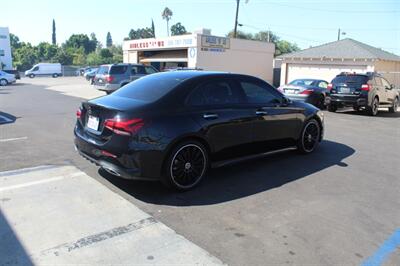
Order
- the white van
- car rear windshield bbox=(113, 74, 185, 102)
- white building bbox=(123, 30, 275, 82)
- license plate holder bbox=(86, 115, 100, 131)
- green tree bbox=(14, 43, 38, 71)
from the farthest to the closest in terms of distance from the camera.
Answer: green tree bbox=(14, 43, 38, 71) < the white van < white building bbox=(123, 30, 275, 82) < car rear windshield bbox=(113, 74, 185, 102) < license plate holder bbox=(86, 115, 100, 131)

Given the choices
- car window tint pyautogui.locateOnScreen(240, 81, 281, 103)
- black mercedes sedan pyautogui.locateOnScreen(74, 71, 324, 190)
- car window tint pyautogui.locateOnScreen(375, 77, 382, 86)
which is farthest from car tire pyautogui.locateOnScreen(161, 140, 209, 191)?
car window tint pyautogui.locateOnScreen(375, 77, 382, 86)

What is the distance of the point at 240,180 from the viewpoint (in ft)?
18.7

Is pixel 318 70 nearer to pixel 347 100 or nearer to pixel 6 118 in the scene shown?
pixel 347 100

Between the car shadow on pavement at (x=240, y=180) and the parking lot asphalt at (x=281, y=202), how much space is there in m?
0.01

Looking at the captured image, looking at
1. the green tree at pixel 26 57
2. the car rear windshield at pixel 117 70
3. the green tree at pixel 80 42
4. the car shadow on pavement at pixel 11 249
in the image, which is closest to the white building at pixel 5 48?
the green tree at pixel 26 57

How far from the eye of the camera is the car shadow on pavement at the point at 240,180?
4949 millimetres

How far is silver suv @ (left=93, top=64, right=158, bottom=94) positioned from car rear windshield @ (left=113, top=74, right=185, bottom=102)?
13.8m

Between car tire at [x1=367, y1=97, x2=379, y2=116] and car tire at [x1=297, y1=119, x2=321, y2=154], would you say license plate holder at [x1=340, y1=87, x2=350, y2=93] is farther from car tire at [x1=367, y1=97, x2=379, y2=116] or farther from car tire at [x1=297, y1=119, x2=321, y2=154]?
car tire at [x1=297, y1=119, x2=321, y2=154]

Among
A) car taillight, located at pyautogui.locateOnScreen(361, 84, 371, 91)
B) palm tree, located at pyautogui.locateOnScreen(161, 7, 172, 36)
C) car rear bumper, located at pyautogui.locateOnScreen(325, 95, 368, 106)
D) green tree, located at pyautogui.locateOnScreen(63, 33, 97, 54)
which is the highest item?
palm tree, located at pyautogui.locateOnScreen(161, 7, 172, 36)

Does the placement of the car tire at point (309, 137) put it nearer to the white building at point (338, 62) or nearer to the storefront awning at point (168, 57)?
the white building at point (338, 62)

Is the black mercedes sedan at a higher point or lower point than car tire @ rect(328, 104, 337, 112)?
higher

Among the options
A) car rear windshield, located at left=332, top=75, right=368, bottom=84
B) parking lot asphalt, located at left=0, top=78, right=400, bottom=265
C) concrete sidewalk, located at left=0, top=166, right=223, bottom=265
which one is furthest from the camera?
car rear windshield, located at left=332, top=75, right=368, bottom=84

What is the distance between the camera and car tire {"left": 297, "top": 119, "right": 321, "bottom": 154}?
7.19 metres

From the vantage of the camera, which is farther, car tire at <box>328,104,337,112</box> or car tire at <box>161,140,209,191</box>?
car tire at <box>328,104,337,112</box>
